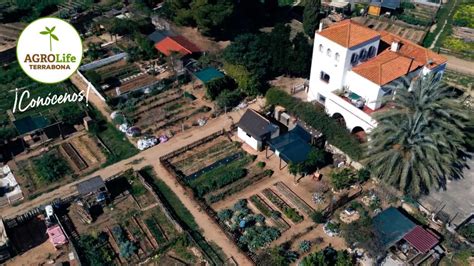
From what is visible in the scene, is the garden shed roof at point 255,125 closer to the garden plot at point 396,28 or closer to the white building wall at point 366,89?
the white building wall at point 366,89

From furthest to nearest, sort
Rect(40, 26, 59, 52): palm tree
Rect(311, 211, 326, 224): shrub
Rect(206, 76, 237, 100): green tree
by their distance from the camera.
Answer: Rect(40, 26, 59, 52): palm tree < Rect(206, 76, 237, 100): green tree < Rect(311, 211, 326, 224): shrub

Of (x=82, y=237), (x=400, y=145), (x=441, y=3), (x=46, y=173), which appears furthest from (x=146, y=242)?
(x=441, y=3)

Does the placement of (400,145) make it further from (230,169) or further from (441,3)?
(441,3)

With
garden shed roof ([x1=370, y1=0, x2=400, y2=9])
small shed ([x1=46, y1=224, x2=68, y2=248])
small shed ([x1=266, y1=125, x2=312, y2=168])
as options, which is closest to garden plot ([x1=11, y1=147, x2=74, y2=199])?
small shed ([x1=46, y1=224, x2=68, y2=248])

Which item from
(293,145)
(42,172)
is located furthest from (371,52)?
(42,172)

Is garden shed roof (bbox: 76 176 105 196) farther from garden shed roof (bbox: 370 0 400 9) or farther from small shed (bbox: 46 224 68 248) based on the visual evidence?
garden shed roof (bbox: 370 0 400 9)

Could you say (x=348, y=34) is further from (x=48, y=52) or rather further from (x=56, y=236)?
(x=48, y=52)

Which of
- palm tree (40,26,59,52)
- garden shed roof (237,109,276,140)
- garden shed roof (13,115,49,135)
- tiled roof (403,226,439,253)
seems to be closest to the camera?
tiled roof (403,226,439,253)

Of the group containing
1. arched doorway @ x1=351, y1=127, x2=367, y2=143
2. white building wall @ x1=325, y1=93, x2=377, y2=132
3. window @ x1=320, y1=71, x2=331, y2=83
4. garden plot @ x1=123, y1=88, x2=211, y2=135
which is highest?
window @ x1=320, y1=71, x2=331, y2=83
